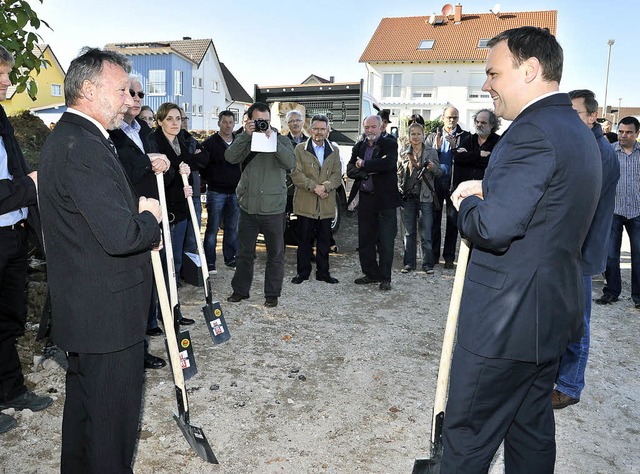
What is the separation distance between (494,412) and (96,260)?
1.68 meters

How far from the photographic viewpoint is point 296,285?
680cm

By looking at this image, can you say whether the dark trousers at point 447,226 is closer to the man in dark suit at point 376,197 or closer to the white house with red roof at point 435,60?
the man in dark suit at point 376,197

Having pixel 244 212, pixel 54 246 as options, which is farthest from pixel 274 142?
pixel 54 246

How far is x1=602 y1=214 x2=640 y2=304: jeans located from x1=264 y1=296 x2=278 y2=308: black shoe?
396 cm

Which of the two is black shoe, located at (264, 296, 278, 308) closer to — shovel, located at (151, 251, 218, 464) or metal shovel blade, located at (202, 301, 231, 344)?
metal shovel blade, located at (202, 301, 231, 344)

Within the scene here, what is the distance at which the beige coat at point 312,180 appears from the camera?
685 cm

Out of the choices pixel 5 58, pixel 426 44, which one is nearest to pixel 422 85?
pixel 426 44

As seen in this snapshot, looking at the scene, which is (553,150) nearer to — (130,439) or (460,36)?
(130,439)

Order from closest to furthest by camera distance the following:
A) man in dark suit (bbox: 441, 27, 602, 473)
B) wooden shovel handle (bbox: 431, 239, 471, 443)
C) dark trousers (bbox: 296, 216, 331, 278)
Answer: man in dark suit (bbox: 441, 27, 602, 473)
wooden shovel handle (bbox: 431, 239, 471, 443)
dark trousers (bbox: 296, 216, 331, 278)

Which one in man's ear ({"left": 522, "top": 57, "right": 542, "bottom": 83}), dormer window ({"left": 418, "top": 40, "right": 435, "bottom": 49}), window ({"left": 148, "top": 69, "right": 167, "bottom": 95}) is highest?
dormer window ({"left": 418, "top": 40, "right": 435, "bottom": 49})

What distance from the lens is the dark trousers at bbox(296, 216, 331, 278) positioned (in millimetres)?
6953

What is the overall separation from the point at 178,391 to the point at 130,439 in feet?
2.47

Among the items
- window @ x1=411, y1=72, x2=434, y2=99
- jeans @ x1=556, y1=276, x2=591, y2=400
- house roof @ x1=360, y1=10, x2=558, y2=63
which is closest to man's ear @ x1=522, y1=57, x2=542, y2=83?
jeans @ x1=556, y1=276, x2=591, y2=400

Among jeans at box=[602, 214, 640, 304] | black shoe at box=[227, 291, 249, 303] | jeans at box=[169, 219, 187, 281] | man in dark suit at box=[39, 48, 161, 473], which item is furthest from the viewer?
jeans at box=[602, 214, 640, 304]
